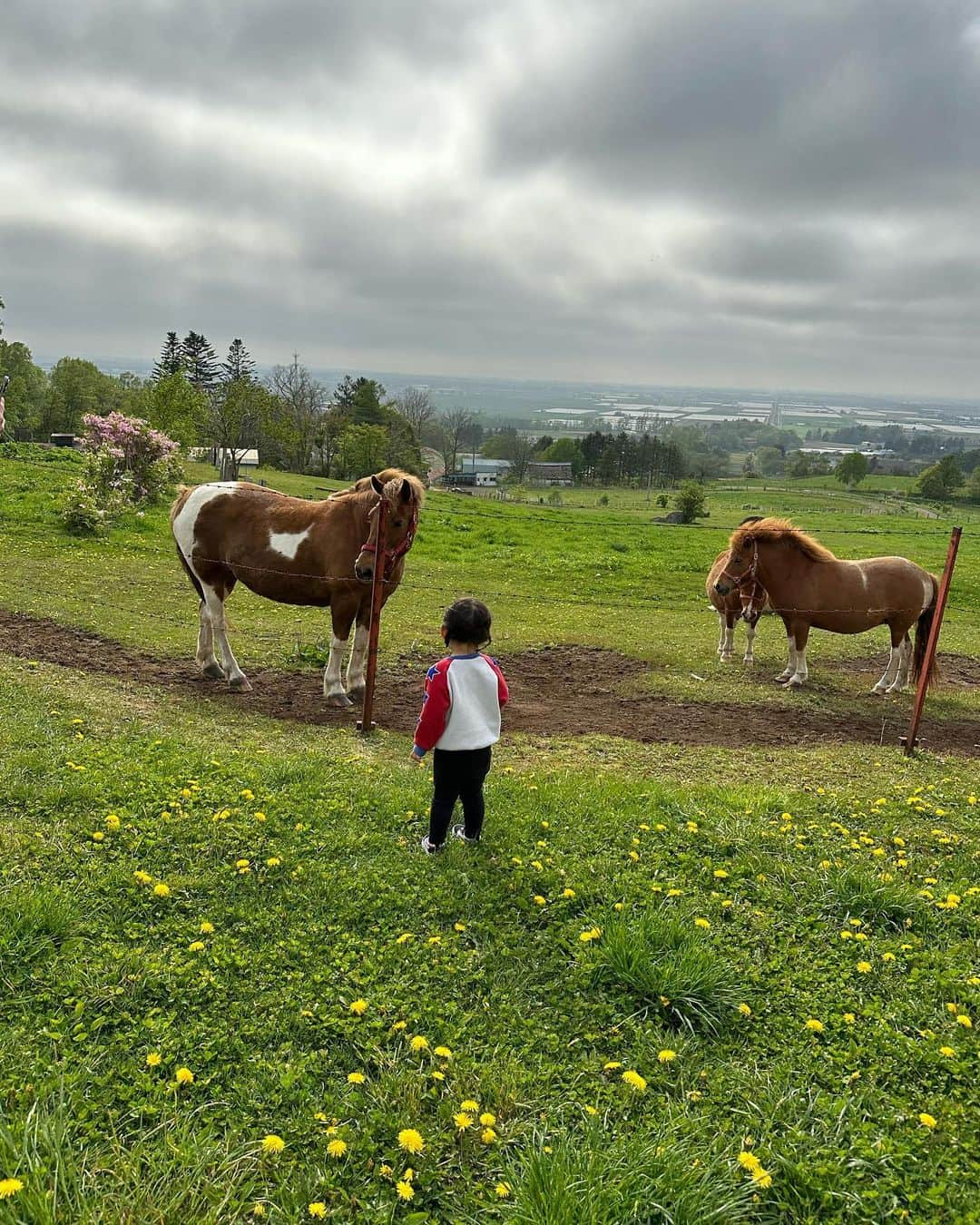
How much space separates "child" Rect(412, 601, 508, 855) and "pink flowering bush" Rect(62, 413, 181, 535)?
16754 millimetres

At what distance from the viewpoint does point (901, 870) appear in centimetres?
502

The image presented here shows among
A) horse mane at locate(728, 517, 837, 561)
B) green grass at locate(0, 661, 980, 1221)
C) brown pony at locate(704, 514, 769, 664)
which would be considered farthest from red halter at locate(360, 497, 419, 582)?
brown pony at locate(704, 514, 769, 664)

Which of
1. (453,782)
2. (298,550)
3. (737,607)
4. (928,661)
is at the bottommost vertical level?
(737,607)

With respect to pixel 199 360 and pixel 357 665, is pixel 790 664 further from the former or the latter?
pixel 199 360

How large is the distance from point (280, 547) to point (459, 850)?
5110 millimetres

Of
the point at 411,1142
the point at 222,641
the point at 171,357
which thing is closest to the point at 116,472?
the point at 222,641

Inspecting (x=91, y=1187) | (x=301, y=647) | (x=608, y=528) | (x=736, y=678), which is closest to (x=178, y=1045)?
(x=91, y=1187)

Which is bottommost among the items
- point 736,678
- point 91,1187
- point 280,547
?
point 736,678

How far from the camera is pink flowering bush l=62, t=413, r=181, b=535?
60.2ft

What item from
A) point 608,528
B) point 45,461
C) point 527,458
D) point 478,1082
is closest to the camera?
point 478,1082

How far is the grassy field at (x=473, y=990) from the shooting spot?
8.83 feet

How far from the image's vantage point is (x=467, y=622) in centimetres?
468

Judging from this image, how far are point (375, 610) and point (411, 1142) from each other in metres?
5.29

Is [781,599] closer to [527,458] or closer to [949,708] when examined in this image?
[949,708]
